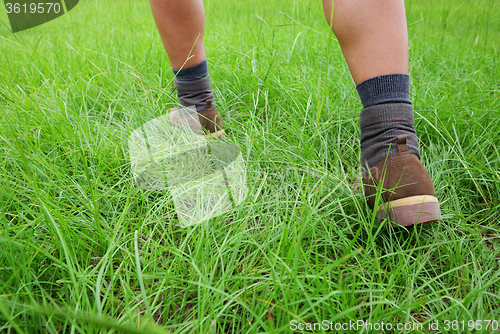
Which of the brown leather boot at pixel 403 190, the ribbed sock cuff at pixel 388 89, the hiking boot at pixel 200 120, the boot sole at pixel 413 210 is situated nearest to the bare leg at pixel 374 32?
the ribbed sock cuff at pixel 388 89

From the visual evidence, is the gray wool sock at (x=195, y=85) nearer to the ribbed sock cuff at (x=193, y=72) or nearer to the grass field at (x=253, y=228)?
the ribbed sock cuff at (x=193, y=72)

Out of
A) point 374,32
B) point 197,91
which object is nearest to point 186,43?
point 197,91

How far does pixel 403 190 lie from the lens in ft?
2.05

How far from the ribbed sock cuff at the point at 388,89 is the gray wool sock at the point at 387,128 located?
1 centimetres

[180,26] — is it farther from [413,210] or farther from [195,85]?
[413,210]

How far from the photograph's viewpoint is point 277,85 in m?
1.20

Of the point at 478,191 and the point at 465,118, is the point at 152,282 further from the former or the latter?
the point at 465,118

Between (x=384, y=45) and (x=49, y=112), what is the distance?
1092 mm

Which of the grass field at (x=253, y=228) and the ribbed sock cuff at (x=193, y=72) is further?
the ribbed sock cuff at (x=193, y=72)

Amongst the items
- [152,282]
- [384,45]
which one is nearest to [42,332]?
[152,282]

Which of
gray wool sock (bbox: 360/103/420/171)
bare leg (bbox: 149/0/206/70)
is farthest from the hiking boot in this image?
gray wool sock (bbox: 360/103/420/171)

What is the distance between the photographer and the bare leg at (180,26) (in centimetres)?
94

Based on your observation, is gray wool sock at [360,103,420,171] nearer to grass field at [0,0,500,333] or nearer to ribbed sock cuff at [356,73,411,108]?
ribbed sock cuff at [356,73,411,108]

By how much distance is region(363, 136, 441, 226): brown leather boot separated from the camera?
1.98 feet
